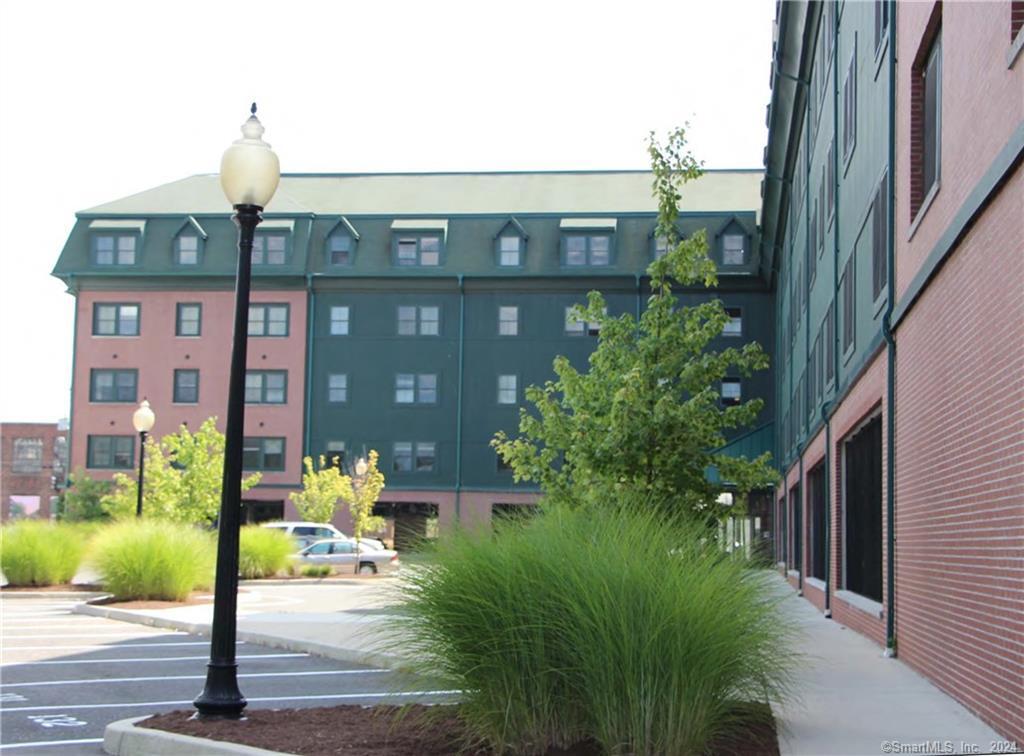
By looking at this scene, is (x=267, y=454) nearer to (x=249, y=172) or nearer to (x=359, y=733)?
(x=249, y=172)

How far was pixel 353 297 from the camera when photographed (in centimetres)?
5812

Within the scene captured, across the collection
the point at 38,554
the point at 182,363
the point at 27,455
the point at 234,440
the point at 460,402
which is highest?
Answer: the point at 182,363

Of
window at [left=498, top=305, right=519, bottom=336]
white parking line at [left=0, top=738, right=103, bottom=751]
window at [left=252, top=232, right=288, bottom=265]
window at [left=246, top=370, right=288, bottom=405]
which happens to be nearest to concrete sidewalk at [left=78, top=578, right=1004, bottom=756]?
white parking line at [left=0, top=738, right=103, bottom=751]

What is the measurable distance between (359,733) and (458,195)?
53473 millimetres

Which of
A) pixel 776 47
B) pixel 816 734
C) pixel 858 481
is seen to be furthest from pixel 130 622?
pixel 776 47

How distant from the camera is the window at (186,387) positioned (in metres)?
58.6

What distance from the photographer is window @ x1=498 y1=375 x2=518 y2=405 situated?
5659cm

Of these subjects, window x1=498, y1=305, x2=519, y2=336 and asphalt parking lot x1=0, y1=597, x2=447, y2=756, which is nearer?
asphalt parking lot x1=0, y1=597, x2=447, y2=756

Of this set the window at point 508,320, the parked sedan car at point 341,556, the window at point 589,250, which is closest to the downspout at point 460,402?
the window at point 508,320

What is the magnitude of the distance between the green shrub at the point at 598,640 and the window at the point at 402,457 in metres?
48.7

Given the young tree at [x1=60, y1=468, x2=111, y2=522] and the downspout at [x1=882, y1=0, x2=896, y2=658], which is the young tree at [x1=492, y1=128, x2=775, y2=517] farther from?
the young tree at [x1=60, y1=468, x2=111, y2=522]

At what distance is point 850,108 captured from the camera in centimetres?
2089

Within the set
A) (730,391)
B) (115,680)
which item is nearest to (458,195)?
(730,391)

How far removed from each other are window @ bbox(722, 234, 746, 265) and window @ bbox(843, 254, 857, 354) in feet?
114
